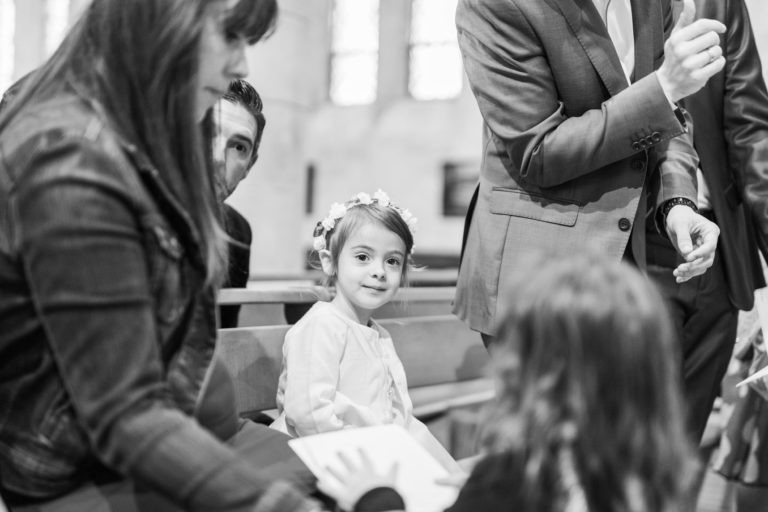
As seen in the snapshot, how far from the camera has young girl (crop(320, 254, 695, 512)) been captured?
1217 millimetres

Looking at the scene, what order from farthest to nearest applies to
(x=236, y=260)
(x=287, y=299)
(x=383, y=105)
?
1. (x=383, y=105)
2. (x=236, y=260)
3. (x=287, y=299)

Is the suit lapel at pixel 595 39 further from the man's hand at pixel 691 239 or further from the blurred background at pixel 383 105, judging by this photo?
the blurred background at pixel 383 105

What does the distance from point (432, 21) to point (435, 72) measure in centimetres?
72

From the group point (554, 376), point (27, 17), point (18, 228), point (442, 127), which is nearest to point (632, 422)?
point (554, 376)

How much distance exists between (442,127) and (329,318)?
34.0 ft

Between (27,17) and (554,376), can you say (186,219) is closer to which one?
(554,376)

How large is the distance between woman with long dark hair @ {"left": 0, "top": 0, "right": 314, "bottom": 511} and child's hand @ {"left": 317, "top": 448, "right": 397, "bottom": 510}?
17 cm

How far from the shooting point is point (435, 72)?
503 inches

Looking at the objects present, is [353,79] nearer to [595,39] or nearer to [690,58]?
[595,39]

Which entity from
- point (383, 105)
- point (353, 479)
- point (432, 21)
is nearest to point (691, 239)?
point (353, 479)

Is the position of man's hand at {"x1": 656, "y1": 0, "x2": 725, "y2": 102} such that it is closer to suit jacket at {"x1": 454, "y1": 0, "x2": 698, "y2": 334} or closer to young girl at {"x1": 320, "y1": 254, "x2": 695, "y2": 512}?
suit jacket at {"x1": 454, "y1": 0, "x2": 698, "y2": 334}

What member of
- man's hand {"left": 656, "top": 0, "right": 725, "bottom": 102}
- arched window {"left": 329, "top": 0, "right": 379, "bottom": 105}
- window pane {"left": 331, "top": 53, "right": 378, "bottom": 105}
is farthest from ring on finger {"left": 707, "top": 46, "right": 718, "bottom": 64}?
window pane {"left": 331, "top": 53, "right": 378, "bottom": 105}

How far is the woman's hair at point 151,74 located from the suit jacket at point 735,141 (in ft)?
5.17

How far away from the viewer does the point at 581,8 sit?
201 centimetres
